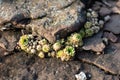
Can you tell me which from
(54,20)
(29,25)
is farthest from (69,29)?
(29,25)

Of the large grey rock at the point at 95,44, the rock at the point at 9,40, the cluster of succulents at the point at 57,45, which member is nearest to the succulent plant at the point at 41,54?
the cluster of succulents at the point at 57,45

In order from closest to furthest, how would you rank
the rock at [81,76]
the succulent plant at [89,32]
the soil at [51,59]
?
the rock at [81,76]
the soil at [51,59]
the succulent plant at [89,32]

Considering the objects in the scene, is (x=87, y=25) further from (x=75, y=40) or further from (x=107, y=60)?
(x=107, y=60)

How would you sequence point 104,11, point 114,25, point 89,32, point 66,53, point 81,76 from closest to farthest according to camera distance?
point 81,76 → point 66,53 → point 89,32 → point 114,25 → point 104,11

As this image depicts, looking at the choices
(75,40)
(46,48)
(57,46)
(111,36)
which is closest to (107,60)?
(111,36)

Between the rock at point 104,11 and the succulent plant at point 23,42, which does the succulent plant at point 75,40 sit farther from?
the rock at point 104,11

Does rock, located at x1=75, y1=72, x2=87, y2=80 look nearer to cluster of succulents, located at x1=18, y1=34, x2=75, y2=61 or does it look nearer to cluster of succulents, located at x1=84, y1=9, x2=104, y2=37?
cluster of succulents, located at x1=18, y1=34, x2=75, y2=61

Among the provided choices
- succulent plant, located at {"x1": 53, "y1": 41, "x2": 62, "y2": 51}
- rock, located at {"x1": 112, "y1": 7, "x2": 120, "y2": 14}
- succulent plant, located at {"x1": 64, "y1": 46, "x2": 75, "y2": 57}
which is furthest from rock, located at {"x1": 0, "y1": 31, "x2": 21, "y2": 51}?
rock, located at {"x1": 112, "y1": 7, "x2": 120, "y2": 14}
